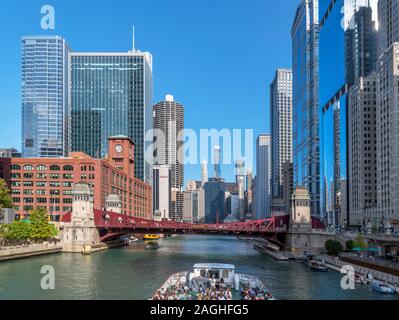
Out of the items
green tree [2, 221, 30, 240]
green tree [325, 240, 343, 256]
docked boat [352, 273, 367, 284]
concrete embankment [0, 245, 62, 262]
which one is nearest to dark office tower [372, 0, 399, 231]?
green tree [325, 240, 343, 256]

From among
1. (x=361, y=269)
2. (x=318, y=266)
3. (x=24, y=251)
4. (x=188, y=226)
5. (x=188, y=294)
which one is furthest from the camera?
(x=188, y=226)

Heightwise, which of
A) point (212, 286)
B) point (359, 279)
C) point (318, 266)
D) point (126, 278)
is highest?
point (212, 286)

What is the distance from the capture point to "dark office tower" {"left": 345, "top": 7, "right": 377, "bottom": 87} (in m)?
180

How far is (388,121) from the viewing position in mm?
120000

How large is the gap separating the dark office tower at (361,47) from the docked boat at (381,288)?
5179 inches

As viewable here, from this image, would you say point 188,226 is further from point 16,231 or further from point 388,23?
point 388,23

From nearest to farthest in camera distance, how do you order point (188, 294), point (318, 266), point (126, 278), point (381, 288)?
point (188, 294), point (381, 288), point (126, 278), point (318, 266)

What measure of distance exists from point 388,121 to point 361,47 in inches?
2797

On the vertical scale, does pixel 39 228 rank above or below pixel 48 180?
below

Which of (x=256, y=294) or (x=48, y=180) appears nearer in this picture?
(x=256, y=294)

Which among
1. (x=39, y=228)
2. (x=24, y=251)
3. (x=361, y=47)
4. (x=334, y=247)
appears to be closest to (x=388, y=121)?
(x=334, y=247)

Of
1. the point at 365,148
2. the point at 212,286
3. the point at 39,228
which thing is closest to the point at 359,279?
the point at 212,286
